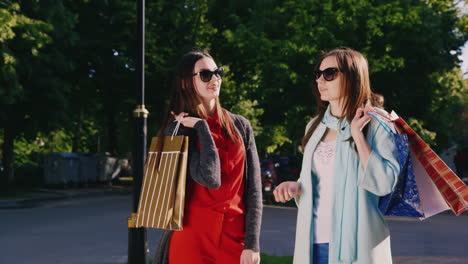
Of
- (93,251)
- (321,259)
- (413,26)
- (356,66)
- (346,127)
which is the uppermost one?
(413,26)

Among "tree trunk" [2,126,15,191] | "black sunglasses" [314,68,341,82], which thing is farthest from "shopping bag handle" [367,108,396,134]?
"tree trunk" [2,126,15,191]

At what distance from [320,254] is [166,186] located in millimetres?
836

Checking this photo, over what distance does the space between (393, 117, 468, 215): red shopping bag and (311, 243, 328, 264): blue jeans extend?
24.7 inches

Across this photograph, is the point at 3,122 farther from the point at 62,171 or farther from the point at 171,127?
the point at 171,127

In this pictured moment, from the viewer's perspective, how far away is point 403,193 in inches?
98.2

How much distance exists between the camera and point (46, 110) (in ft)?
68.5

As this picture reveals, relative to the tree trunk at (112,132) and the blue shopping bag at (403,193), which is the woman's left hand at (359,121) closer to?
the blue shopping bag at (403,193)

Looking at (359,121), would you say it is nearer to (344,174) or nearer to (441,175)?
(344,174)

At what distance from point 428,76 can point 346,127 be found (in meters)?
23.0

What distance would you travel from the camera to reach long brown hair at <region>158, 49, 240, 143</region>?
9.66ft

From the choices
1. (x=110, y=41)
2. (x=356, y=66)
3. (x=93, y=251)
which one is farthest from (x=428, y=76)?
(x=356, y=66)

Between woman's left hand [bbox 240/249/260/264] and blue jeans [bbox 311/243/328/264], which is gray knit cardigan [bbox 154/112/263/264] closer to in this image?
woman's left hand [bbox 240/249/260/264]

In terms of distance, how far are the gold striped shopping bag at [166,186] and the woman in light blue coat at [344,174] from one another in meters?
0.52

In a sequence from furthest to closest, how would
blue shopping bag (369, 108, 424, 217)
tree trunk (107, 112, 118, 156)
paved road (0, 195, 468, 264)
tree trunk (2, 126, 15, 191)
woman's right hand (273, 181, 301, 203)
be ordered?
tree trunk (107, 112, 118, 156) → tree trunk (2, 126, 15, 191) → paved road (0, 195, 468, 264) → woman's right hand (273, 181, 301, 203) → blue shopping bag (369, 108, 424, 217)
